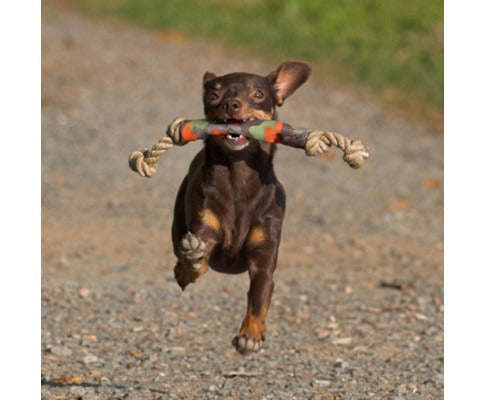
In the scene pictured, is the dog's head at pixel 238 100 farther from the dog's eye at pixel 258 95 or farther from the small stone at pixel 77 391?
the small stone at pixel 77 391

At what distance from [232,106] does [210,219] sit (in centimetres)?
60

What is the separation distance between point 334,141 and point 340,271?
232 inches

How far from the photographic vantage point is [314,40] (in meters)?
20.8

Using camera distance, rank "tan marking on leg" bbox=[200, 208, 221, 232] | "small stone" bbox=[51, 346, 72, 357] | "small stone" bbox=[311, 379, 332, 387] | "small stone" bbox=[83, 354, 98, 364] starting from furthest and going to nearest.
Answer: "small stone" bbox=[51, 346, 72, 357], "small stone" bbox=[83, 354, 98, 364], "small stone" bbox=[311, 379, 332, 387], "tan marking on leg" bbox=[200, 208, 221, 232]

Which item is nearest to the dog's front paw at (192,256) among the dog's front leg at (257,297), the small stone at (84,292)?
the dog's front leg at (257,297)

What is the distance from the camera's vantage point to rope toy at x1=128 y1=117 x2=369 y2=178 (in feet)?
18.7

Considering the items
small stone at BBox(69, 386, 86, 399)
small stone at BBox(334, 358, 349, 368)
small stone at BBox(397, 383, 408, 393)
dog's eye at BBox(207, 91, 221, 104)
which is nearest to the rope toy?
dog's eye at BBox(207, 91, 221, 104)

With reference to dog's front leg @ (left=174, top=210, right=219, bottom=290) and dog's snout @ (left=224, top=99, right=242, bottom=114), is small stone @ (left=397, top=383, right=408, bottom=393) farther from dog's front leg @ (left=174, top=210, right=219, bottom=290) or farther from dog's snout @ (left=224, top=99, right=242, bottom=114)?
dog's snout @ (left=224, top=99, right=242, bottom=114)

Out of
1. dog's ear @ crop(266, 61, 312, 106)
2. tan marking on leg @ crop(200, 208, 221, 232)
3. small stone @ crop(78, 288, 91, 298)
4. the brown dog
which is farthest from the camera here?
small stone @ crop(78, 288, 91, 298)

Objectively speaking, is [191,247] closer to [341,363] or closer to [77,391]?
[77,391]

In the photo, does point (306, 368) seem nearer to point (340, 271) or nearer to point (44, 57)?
point (340, 271)

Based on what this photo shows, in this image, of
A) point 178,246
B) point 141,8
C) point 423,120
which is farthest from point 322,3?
point 178,246

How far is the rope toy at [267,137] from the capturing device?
571cm

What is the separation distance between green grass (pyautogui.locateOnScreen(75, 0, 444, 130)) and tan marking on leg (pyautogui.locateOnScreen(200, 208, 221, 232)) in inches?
480
